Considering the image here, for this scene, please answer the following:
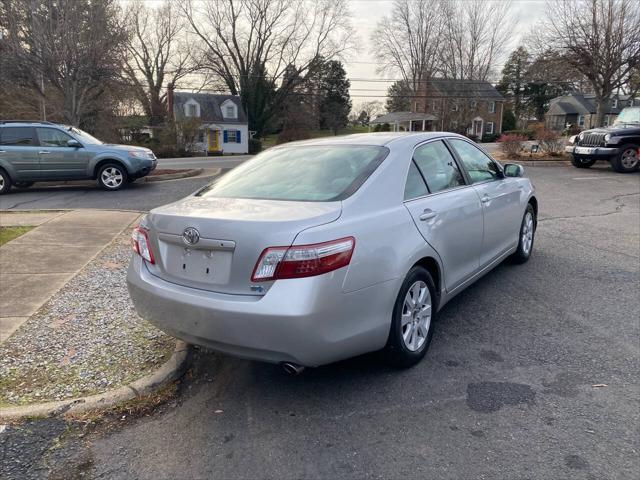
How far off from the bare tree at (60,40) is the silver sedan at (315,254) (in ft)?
43.5

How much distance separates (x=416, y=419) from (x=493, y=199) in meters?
2.56

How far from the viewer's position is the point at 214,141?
165 feet

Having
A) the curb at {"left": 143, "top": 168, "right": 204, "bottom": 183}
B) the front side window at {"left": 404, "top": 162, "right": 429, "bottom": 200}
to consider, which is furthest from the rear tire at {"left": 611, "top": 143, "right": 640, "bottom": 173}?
the front side window at {"left": 404, "top": 162, "right": 429, "bottom": 200}

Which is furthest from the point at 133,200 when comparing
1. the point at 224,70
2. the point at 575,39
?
the point at 224,70

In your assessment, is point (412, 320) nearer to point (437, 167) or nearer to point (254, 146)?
point (437, 167)

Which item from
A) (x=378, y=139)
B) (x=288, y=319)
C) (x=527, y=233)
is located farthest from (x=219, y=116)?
(x=288, y=319)

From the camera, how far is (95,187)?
13.2 meters

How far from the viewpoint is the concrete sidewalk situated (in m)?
4.61

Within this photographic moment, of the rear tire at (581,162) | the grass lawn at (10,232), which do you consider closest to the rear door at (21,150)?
the grass lawn at (10,232)

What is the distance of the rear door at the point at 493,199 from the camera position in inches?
181

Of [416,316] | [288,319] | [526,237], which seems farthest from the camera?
[526,237]

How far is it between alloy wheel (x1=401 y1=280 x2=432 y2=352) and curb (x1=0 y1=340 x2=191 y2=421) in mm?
1599

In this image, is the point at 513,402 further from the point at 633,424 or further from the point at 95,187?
the point at 95,187

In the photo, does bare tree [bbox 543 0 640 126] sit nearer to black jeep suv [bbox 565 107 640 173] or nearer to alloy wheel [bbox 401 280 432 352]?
black jeep suv [bbox 565 107 640 173]
